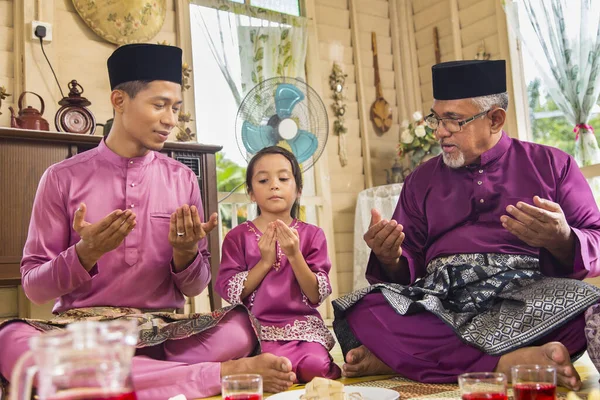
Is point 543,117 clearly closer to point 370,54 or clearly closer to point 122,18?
point 370,54

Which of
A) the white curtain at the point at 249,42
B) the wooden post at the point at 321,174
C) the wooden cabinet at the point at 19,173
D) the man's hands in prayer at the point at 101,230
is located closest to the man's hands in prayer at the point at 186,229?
the man's hands in prayer at the point at 101,230

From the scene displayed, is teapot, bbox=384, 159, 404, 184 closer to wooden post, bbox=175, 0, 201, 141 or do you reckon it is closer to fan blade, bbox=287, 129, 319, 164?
fan blade, bbox=287, 129, 319, 164

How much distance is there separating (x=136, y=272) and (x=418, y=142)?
323cm

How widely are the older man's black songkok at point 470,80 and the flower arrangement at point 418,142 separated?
2.41 metres

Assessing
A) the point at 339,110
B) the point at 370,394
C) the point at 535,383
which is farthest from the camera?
the point at 339,110

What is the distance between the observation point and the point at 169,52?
2.61 metres

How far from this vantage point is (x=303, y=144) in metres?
4.04

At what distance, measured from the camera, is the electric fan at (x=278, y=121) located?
12.9 feet

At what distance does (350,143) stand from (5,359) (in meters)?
3.91

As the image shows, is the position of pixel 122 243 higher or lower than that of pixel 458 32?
lower

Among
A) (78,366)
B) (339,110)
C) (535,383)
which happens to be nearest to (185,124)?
(339,110)

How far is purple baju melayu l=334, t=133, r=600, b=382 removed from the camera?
2152mm

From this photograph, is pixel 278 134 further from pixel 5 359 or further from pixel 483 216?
pixel 5 359

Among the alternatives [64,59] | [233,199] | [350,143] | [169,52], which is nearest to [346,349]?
[169,52]
